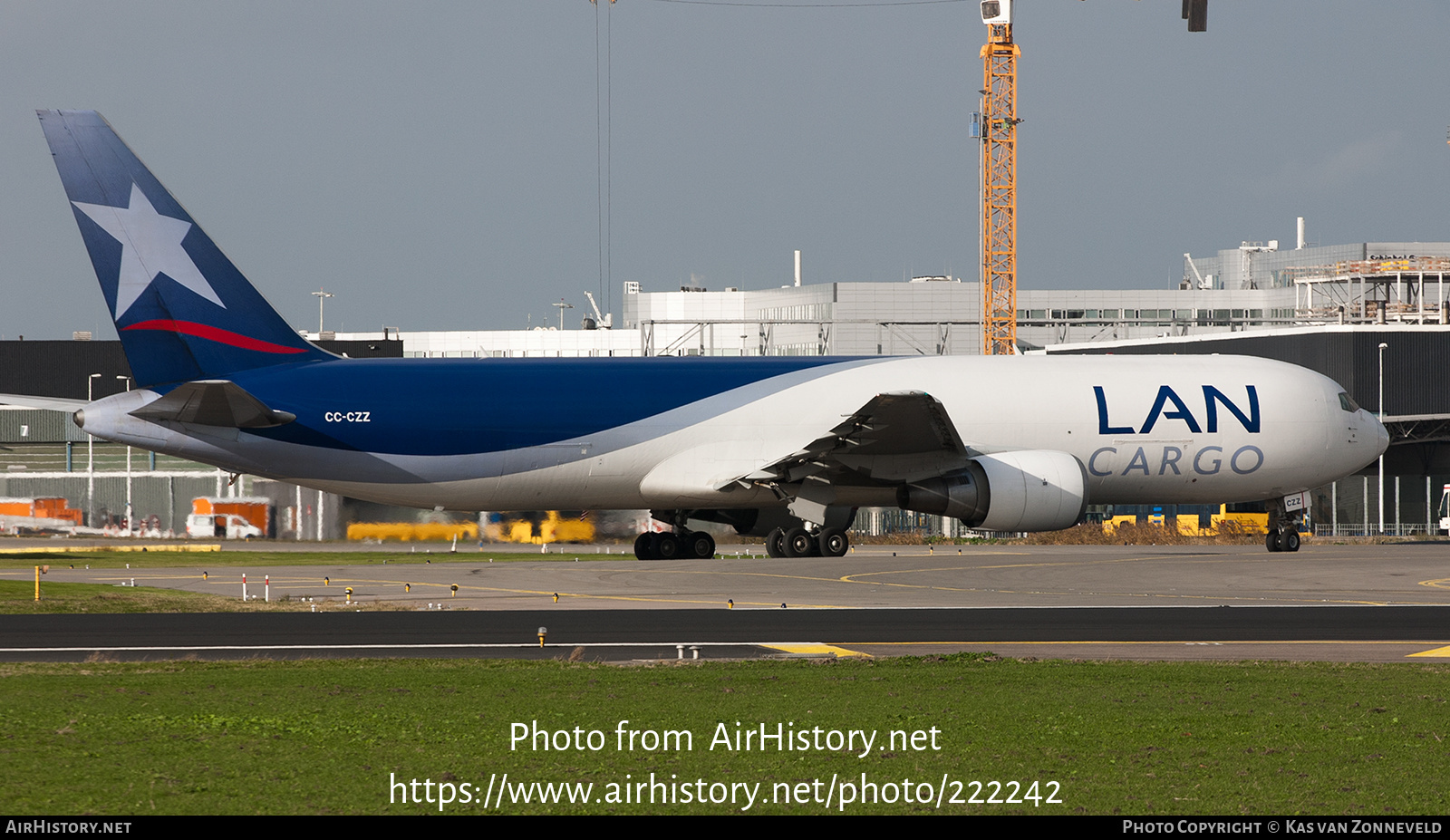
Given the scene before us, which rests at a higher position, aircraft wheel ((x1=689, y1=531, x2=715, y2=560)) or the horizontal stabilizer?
the horizontal stabilizer

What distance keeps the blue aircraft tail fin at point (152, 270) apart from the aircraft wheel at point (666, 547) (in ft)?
33.8

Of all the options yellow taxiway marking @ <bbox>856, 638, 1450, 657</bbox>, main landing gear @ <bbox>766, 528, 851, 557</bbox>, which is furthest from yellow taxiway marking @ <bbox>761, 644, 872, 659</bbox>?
main landing gear @ <bbox>766, 528, 851, 557</bbox>

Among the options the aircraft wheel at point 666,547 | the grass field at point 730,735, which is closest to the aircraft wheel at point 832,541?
the aircraft wheel at point 666,547

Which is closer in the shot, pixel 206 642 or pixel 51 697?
pixel 51 697

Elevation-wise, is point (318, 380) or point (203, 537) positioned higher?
point (318, 380)

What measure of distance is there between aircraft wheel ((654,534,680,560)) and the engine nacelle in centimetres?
641

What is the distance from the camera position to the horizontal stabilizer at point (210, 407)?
29969mm

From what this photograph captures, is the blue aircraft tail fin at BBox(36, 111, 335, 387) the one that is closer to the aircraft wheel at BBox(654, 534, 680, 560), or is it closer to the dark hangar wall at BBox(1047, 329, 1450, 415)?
the aircraft wheel at BBox(654, 534, 680, 560)

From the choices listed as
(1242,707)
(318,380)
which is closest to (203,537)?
(318,380)

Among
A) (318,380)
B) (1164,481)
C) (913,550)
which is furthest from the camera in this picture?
(913,550)

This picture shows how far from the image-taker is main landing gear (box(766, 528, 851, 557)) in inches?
1375

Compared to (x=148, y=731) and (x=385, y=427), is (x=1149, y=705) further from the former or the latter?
Answer: (x=385, y=427)
